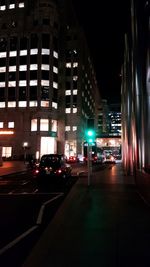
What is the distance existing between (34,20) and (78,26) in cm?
2349

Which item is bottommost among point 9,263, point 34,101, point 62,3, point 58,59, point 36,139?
point 9,263

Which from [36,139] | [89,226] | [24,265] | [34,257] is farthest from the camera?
[36,139]

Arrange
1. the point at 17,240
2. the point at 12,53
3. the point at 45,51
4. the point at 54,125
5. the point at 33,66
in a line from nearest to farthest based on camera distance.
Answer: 1. the point at 17,240
2. the point at 33,66
3. the point at 45,51
4. the point at 54,125
5. the point at 12,53

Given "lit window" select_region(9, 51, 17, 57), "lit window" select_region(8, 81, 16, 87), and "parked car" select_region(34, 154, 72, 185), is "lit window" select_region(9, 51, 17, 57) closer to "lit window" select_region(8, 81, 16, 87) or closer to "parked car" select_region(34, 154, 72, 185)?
"lit window" select_region(8, 81, 16, 87)

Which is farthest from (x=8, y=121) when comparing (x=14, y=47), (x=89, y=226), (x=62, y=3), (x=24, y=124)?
(x=89, y=226)

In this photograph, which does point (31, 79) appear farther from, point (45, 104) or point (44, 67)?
point (45, 104)

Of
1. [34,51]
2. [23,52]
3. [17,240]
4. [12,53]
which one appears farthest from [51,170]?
[12,53]

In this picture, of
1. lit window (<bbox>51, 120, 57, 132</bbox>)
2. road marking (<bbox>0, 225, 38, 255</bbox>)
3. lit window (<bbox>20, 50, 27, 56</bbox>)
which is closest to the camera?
road marking (<bbox>0, 225, 38, 255</bbox>)

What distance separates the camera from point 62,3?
10362 centimetres

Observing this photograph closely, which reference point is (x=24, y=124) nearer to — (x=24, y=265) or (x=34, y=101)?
(x=34, y=101)

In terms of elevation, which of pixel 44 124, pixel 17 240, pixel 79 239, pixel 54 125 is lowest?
pixel 17 240

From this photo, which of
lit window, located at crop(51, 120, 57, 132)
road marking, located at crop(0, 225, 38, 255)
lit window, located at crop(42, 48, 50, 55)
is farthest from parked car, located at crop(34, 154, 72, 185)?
lit window, located at crop(42, 48, 50, 55)

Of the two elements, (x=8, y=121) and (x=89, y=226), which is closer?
(x=89, y=226)

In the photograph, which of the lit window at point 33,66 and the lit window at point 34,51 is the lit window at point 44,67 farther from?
the lit window at point 34,51
